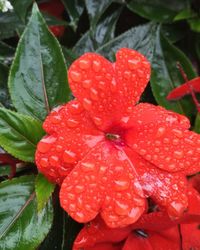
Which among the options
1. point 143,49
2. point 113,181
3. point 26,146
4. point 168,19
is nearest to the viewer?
point 113,181

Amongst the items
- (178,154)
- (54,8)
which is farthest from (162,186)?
(54,8)

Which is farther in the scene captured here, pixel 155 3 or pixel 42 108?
pixel 155 3

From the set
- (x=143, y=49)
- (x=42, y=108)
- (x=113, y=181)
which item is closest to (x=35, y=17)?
(x=42, y=108)

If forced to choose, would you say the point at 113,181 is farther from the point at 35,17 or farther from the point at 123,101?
the point at 35,17

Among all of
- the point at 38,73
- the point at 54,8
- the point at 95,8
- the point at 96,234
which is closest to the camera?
the point at 96,234

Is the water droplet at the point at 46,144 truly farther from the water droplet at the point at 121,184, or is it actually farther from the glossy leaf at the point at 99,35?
the glossy leaf at the point at 99,35

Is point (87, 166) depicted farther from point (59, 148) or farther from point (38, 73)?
point (38, 73)
